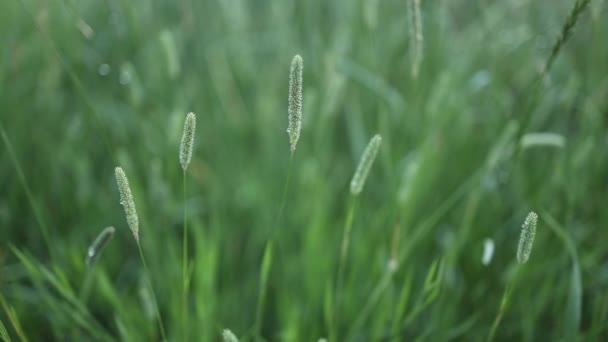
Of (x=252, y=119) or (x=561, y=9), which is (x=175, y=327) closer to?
(x=252, y=119)

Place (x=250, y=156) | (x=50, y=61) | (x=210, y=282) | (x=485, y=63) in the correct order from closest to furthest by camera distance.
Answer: (x=210, y=282), (x=50, y=61), (x=250, y=156), (x=485, y=63)

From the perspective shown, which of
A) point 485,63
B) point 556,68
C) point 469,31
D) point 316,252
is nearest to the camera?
point 316,252

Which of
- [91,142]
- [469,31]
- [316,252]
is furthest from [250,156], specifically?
[469,31]

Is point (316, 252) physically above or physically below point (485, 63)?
below

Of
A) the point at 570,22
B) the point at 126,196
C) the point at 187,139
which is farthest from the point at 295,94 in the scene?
the point at 570,22

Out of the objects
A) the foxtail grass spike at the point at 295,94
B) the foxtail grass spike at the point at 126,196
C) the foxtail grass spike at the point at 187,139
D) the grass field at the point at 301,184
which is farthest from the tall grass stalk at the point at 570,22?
the foxtail grass spike at the point at 126,196

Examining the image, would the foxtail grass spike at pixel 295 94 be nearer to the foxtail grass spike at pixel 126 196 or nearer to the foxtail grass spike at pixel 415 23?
the foxtail grass spike at pixel 126 196
